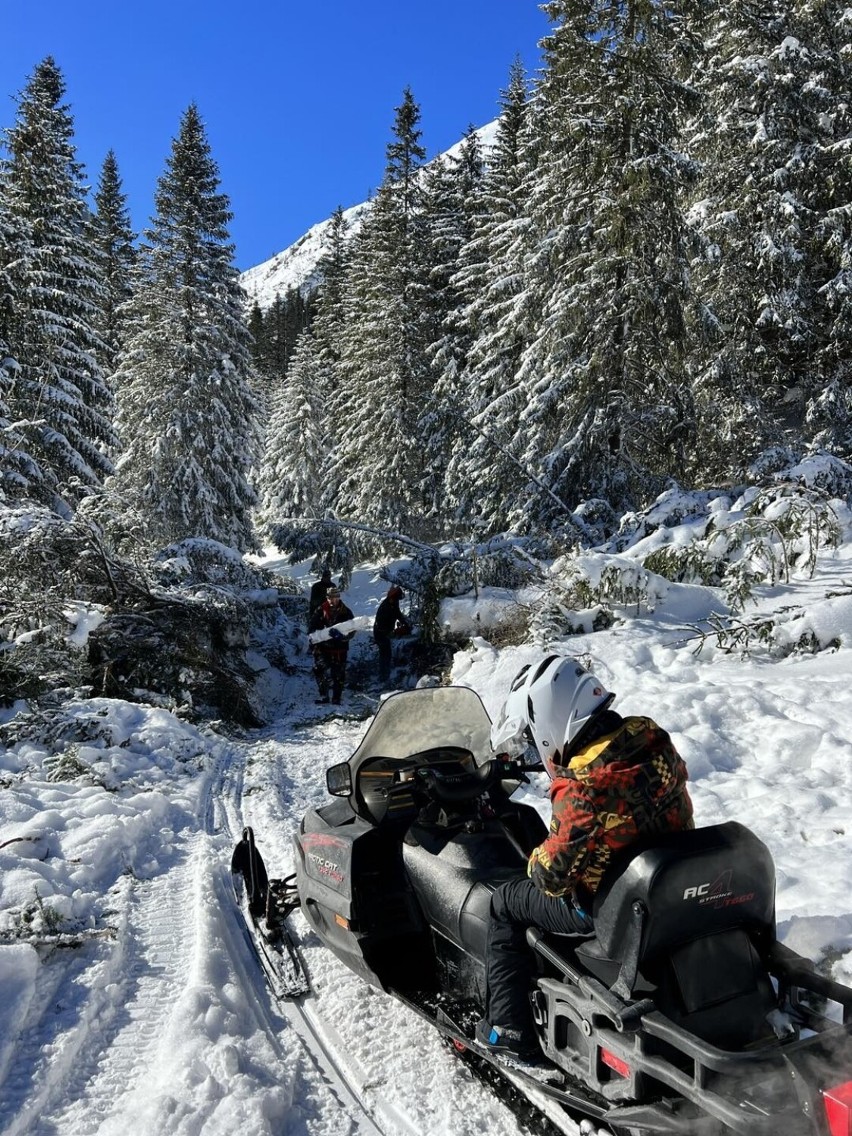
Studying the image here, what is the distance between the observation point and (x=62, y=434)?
17.0 meters

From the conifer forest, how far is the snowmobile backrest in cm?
759

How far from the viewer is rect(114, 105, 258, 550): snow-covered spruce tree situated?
70.2ft

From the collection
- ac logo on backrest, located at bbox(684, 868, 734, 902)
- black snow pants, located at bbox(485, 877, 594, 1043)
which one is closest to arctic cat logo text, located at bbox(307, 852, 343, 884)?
black snow pants, located at bbox(485, 877, 594, 1043)

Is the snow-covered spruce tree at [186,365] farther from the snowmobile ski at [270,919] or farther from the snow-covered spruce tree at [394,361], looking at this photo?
the snowmobile ski at [270,919]

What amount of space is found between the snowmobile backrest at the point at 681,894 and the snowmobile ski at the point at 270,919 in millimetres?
2100

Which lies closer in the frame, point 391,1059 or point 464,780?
point 391,1059

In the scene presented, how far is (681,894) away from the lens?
8.21 feet

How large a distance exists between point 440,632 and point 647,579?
393cm

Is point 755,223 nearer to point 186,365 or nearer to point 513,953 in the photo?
point 186,365

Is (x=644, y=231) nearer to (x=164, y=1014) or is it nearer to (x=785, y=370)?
(x=785, y=370)

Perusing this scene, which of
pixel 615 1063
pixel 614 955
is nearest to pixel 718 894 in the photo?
pixel 614 955

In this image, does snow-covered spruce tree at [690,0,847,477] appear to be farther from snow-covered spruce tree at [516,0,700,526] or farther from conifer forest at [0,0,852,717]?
snow-covered spruce tree at [516,0,700,526]

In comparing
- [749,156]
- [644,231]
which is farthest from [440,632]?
[749,156]

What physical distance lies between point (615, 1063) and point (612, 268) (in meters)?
13.6
